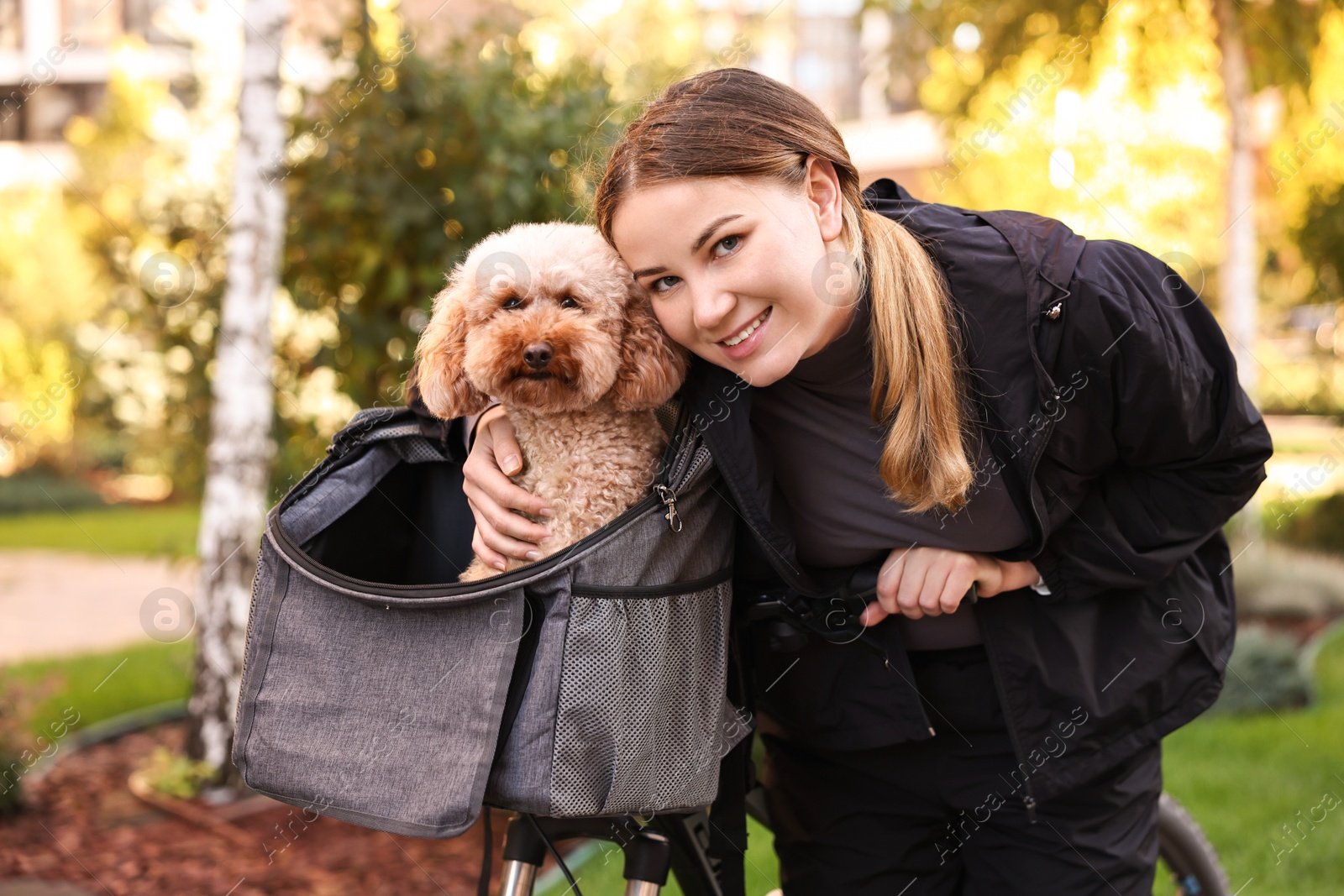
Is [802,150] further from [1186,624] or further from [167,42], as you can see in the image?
[167,42]

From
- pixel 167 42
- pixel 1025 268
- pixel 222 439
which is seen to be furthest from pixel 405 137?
pixel 1025 268

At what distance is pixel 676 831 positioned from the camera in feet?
5.75

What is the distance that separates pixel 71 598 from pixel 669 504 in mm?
8269

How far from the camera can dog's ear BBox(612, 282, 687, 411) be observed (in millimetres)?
1627

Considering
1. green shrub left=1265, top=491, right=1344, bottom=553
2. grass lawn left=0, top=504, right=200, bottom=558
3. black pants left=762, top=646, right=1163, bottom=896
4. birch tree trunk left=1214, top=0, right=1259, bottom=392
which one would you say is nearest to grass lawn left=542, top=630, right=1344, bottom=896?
black pants left=762, top=646, right=1163, bottom=896

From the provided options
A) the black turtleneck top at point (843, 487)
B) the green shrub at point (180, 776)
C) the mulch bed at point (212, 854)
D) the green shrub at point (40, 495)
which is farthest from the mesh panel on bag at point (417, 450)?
the green shrub at point (40, 495)

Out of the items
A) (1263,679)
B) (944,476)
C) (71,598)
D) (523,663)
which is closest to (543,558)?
(523,663)

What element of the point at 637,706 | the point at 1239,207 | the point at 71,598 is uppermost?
the point at 1239,207

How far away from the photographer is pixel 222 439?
3.64m

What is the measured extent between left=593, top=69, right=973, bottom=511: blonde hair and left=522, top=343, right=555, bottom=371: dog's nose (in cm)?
22

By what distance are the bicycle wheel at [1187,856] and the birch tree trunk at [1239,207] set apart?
13.2 feet

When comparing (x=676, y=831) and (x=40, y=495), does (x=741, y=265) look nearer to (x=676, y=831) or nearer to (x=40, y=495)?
(x=676, y=831)

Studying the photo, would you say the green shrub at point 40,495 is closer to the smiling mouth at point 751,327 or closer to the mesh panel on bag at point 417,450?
the mesh panel on bag at point 417,450

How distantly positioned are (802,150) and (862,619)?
2.42 ft
